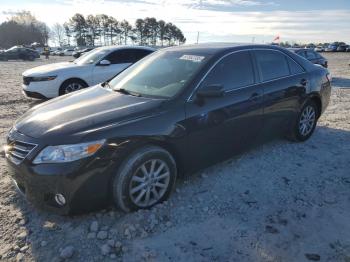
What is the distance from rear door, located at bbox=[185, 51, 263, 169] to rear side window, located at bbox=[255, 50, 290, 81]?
22cm

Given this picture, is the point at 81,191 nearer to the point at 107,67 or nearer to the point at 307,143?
the point at 307,143

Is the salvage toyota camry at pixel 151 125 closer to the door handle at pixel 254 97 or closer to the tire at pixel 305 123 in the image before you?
the door handle at pixel 254 97

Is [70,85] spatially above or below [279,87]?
below

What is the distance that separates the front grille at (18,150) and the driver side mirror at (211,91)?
1.75 metres

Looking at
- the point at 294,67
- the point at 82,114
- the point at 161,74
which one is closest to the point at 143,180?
the point at 82,114

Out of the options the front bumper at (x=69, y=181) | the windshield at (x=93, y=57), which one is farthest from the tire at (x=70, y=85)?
the front bumper at (x=69, y=181)

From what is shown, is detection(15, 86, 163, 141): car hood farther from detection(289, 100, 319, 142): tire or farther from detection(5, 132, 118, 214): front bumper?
detection(289, 100, 319, 142): tire

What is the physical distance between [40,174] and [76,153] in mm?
368

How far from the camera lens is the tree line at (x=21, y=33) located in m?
89.6

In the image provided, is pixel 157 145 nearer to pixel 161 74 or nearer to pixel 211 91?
pixel 211 91

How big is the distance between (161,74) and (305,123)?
2687 mm

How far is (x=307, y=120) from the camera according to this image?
556 cm

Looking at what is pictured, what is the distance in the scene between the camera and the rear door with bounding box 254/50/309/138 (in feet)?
15.3

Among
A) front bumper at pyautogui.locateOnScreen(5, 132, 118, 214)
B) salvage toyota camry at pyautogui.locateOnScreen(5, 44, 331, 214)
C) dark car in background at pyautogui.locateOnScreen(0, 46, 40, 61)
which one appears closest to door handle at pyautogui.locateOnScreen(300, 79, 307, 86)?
salvage toyota camry at pyautogui.locateOnScreen(5, 44, 331, 214)
